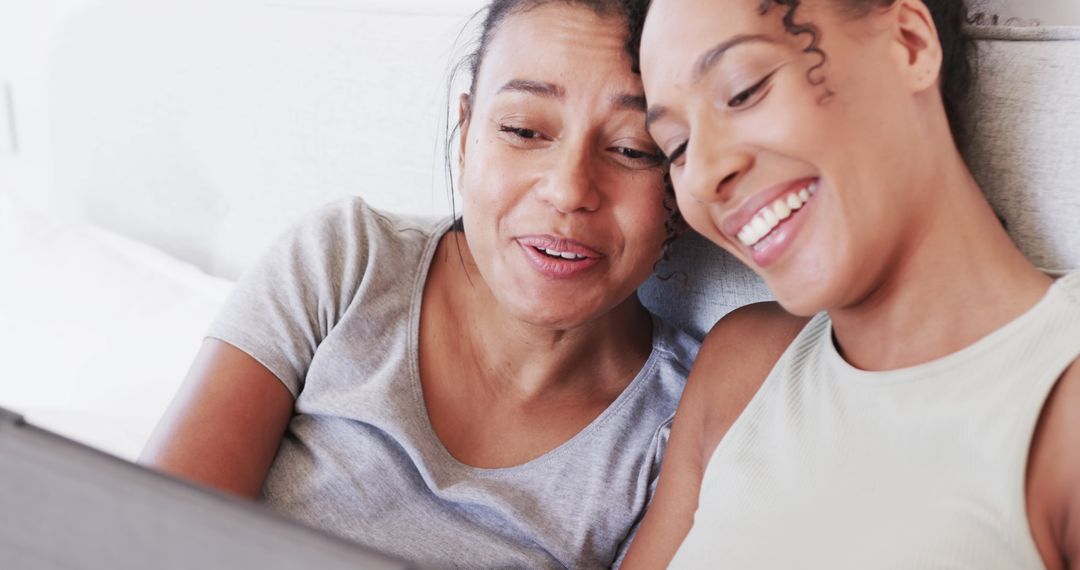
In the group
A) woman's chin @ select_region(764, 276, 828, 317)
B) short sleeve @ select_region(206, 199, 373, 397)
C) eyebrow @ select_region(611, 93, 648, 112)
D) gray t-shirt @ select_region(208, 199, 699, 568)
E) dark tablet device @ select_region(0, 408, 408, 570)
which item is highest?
dark tablet device @ select_region(0, 408, 408, 570)

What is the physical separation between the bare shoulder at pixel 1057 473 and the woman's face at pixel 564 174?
47cm

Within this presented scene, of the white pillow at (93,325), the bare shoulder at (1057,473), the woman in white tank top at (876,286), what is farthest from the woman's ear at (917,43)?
the white pillow at (93,325)

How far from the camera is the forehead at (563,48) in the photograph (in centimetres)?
113

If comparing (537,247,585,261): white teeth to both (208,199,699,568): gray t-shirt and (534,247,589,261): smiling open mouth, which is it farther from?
(208,199,699,568): gray t-shirt

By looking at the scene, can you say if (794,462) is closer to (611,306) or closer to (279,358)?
(611,306)

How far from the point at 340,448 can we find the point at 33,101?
183 centimetres

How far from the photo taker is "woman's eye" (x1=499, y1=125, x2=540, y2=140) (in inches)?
46.1

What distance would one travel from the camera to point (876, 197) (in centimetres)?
88

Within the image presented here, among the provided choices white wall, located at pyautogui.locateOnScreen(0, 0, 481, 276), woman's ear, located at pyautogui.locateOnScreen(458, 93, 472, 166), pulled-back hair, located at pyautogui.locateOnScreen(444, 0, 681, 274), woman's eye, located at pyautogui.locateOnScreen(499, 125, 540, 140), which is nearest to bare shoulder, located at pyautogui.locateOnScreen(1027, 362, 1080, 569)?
pulled-back hair, located at pyautogui.locateOnScreen(444, 0, 681, 274)

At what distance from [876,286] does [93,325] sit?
1.27m

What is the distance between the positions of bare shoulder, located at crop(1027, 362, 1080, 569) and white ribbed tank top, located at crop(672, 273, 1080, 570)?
0.03 ft

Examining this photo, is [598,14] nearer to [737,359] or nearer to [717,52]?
[717,52]

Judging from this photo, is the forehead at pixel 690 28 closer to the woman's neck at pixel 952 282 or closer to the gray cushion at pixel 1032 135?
the woman's neck at pixel 952 282

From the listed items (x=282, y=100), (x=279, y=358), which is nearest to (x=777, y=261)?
(x=279, y=358)
